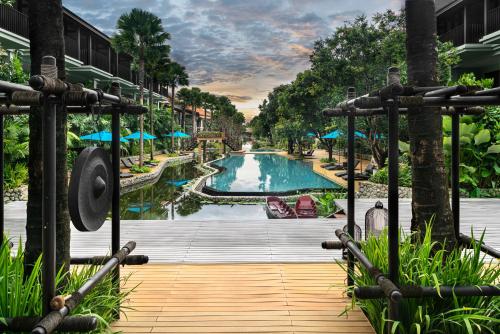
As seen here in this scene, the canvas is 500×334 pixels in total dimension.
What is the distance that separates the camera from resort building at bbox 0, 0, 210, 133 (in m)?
19.5

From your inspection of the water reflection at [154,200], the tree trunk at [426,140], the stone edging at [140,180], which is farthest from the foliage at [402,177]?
the stone edging at [140,180]

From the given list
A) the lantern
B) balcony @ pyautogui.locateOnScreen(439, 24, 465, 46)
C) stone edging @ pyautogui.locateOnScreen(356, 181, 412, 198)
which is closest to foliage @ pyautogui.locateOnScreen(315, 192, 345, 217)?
stone edging @ pyautogui.locateOnScreen(356, 181, 412, 198)

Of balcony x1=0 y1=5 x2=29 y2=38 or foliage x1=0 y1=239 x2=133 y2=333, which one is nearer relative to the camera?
foliage x1=0 y1=239 x2=133 y2=333

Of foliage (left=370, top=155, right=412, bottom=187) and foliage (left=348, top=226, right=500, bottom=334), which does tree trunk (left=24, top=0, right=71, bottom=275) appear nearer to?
foliage (left=348, top=226, right=500, bottom=334)

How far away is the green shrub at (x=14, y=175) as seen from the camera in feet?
39.9

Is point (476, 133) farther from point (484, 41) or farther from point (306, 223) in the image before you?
point (484, 41)

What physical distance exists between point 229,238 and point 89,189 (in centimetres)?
403

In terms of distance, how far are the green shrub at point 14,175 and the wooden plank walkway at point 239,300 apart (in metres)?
8.71

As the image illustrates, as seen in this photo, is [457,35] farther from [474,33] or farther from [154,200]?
[154,200]

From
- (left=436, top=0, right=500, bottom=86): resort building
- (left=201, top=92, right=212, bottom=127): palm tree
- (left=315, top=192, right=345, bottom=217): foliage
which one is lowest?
(left=315, top=192, right=345, bottom=217): foliage

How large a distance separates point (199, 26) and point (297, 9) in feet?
84.5

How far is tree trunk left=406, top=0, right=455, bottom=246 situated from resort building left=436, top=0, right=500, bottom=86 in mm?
18020

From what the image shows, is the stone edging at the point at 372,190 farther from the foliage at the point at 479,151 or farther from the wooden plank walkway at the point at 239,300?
the wooden plank walkway at the point at 239,300

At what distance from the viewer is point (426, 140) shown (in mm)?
3768
